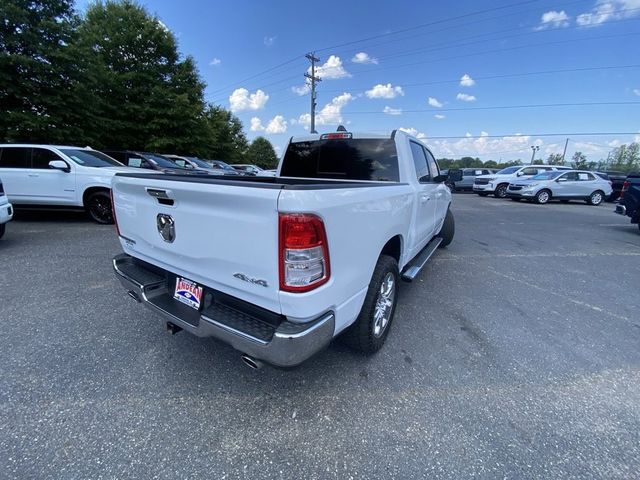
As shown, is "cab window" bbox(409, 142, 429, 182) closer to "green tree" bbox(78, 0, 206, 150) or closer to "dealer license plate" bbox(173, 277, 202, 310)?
"dealer license plate" bbox(173, 277, 202, 310)

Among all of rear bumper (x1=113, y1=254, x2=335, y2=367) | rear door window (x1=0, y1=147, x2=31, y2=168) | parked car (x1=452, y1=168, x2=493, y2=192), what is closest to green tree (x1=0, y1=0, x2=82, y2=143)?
rear door window (x1=0, y1=147, x2=31, y2=168)

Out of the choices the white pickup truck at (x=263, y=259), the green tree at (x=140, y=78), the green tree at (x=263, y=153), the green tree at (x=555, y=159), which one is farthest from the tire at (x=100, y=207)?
the green tree at (x=555, y=159)

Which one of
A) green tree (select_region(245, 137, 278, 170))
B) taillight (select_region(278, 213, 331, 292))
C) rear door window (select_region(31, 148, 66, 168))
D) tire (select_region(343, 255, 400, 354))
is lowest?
tire (select_region(343, 255, 400, 354))

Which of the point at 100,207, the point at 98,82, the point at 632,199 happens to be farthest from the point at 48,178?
the point at 632,199

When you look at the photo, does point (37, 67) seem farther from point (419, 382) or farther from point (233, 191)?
point (419, 382)

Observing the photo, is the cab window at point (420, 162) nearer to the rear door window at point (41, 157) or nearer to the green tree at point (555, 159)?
the rear door window at point (41, 157)

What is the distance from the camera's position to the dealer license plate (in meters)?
2.03

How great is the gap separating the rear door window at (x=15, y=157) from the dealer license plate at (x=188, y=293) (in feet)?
24.1

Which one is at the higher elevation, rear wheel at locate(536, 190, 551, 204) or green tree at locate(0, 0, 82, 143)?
green tree at locate(0, 0, 82, 143)

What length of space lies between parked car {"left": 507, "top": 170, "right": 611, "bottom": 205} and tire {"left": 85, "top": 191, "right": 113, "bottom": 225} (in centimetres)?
1720

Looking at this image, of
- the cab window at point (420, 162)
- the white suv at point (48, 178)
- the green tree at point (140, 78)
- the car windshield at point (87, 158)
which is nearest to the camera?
the cab window at point (420, 162)

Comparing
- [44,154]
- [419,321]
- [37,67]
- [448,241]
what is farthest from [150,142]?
[419,321]

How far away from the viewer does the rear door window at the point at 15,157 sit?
6.62m

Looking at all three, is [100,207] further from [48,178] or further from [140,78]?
[140,78]
